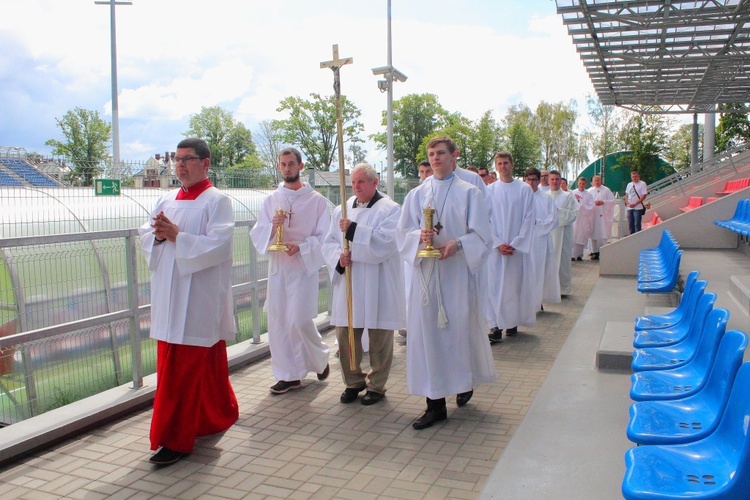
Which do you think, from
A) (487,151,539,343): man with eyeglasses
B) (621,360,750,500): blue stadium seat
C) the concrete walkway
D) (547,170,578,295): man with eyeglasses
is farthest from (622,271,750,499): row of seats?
(547,170,578,295): man with eyeglasses

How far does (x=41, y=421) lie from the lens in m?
5.14

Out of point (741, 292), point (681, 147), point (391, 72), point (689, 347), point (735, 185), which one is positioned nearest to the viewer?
point (689, 347)

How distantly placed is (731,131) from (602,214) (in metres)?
22.3

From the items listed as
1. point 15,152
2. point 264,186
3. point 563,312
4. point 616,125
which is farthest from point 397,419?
point 616,125

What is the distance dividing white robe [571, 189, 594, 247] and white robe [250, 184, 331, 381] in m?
12.7

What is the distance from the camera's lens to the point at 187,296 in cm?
489

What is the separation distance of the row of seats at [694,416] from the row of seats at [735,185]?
1350cm

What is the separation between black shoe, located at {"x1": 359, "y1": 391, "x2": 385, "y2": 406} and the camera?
19.4ft

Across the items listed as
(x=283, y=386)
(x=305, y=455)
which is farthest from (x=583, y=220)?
(x=305, y=455)

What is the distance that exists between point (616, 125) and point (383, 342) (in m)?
46.4

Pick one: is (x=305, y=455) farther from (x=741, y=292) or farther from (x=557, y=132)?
(x=557, y=132)

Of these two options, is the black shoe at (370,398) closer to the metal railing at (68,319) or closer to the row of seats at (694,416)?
the metal railing at (68,319)

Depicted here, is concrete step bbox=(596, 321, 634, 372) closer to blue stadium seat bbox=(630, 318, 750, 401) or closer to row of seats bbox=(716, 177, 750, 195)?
blue stadium seat bbox=(630, 318, 750, 401)

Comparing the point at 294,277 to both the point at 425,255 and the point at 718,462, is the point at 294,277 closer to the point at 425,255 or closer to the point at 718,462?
the point at 425,255
